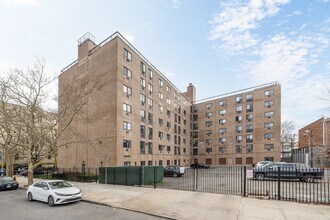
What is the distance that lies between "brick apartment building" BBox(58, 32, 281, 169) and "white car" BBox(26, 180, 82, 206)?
26.5 ft

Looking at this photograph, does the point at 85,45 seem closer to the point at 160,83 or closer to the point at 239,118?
the point at 160,83

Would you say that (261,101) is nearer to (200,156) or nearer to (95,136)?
(200,156)

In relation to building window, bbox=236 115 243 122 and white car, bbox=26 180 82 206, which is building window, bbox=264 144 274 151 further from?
white car, bbox=26 180 82 206

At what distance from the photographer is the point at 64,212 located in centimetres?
1023

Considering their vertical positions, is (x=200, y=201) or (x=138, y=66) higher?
(x=138, y=66)

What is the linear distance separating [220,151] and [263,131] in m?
11.9

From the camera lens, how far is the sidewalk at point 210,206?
29.5 feet

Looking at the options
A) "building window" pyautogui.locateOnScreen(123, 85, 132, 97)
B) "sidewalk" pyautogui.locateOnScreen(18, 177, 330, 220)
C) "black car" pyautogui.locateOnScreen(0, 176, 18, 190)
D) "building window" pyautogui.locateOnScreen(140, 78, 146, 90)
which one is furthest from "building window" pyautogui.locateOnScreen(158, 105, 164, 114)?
"sidewalk" pyautogui.locateOnScreen(18, 177, 330, 220)

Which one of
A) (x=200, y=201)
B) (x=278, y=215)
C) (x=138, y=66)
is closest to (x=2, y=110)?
(x=138, y=66)

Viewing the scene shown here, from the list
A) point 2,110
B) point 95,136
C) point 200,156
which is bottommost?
point 200,156

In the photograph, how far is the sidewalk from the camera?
29.5 feet

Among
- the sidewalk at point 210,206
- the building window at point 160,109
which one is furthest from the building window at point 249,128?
the sidewalk at point 210,206

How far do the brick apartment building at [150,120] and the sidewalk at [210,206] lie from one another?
11.3m

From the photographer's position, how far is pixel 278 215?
29.4ft
